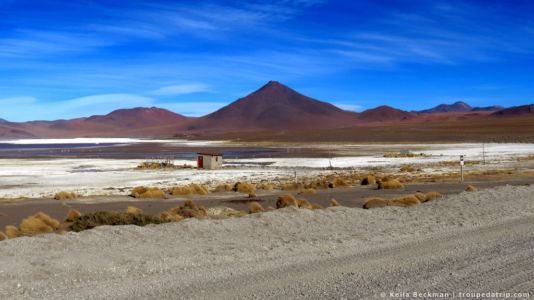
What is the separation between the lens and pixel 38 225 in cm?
1576

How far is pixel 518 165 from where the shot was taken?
40406 millimetres

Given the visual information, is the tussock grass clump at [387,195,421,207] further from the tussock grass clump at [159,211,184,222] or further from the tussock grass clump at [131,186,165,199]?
the tussock grass clump at [131,186,165,199]

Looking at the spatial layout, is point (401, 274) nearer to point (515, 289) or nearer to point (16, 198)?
point (515, 289)

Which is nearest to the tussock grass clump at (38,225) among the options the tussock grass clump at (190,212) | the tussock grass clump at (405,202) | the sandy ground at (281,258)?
the tussock grass clump at (190,212)

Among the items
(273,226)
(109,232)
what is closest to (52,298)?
(109,232)

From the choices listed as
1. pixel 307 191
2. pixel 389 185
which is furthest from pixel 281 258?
pixel 389 185

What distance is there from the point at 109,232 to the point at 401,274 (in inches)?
236

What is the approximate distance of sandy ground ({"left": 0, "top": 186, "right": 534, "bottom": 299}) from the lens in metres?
7.92

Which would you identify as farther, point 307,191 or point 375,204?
point 307,191

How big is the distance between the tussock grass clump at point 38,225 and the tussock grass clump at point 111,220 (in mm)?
736

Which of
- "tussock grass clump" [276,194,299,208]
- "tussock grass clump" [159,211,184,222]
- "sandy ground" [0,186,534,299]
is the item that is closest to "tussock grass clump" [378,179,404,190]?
"tussock grass clump" [276,194,299,208]

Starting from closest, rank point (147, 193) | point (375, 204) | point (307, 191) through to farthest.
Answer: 1. point (375, 204)
2. point (147, 193)
3. point (307, 191)

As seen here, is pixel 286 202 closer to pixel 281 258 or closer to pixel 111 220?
pixel 111 220

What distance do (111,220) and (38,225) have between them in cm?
183
